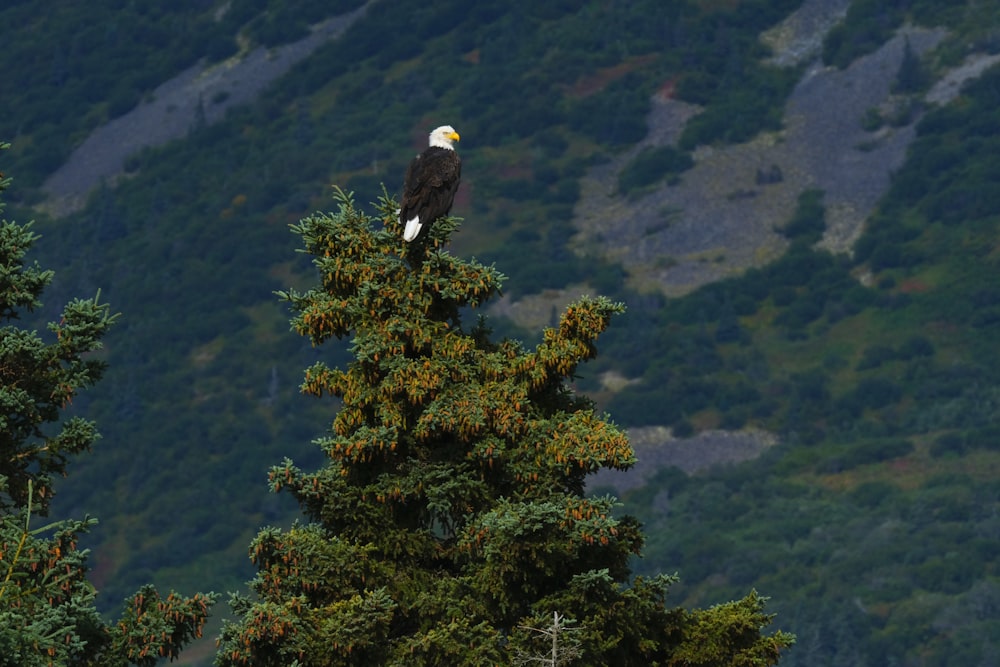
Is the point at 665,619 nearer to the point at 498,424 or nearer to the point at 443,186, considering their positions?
the point at 498,424

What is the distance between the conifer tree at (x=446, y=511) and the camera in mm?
24125

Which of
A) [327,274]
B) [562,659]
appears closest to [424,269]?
[327,274]

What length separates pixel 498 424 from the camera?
25203 mm

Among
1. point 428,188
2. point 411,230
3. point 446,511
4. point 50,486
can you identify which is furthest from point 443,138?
point 446,511

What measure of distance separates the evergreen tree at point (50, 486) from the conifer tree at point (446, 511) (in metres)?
1.04

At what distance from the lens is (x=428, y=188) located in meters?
29.4

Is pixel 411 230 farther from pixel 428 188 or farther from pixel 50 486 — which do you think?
pixel 50 486

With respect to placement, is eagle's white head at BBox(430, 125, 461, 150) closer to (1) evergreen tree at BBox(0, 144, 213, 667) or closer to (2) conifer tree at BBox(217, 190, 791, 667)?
(2) conifer tree at BBox(217, 190, 791, 667)

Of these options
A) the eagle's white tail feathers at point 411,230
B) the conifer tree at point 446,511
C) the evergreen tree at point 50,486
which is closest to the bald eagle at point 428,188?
the eagle's white tail feathers at point 411,230

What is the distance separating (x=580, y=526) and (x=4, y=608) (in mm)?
5766

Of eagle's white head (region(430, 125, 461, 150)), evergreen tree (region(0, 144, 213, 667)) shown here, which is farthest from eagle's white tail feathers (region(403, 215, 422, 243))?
eagle's white head (region(430, 125, 461, 150))

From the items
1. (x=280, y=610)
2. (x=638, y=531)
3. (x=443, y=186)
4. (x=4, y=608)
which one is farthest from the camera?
(x=443, y=186)

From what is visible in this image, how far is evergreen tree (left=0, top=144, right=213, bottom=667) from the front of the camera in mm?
23328

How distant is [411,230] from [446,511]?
10.5 feet
